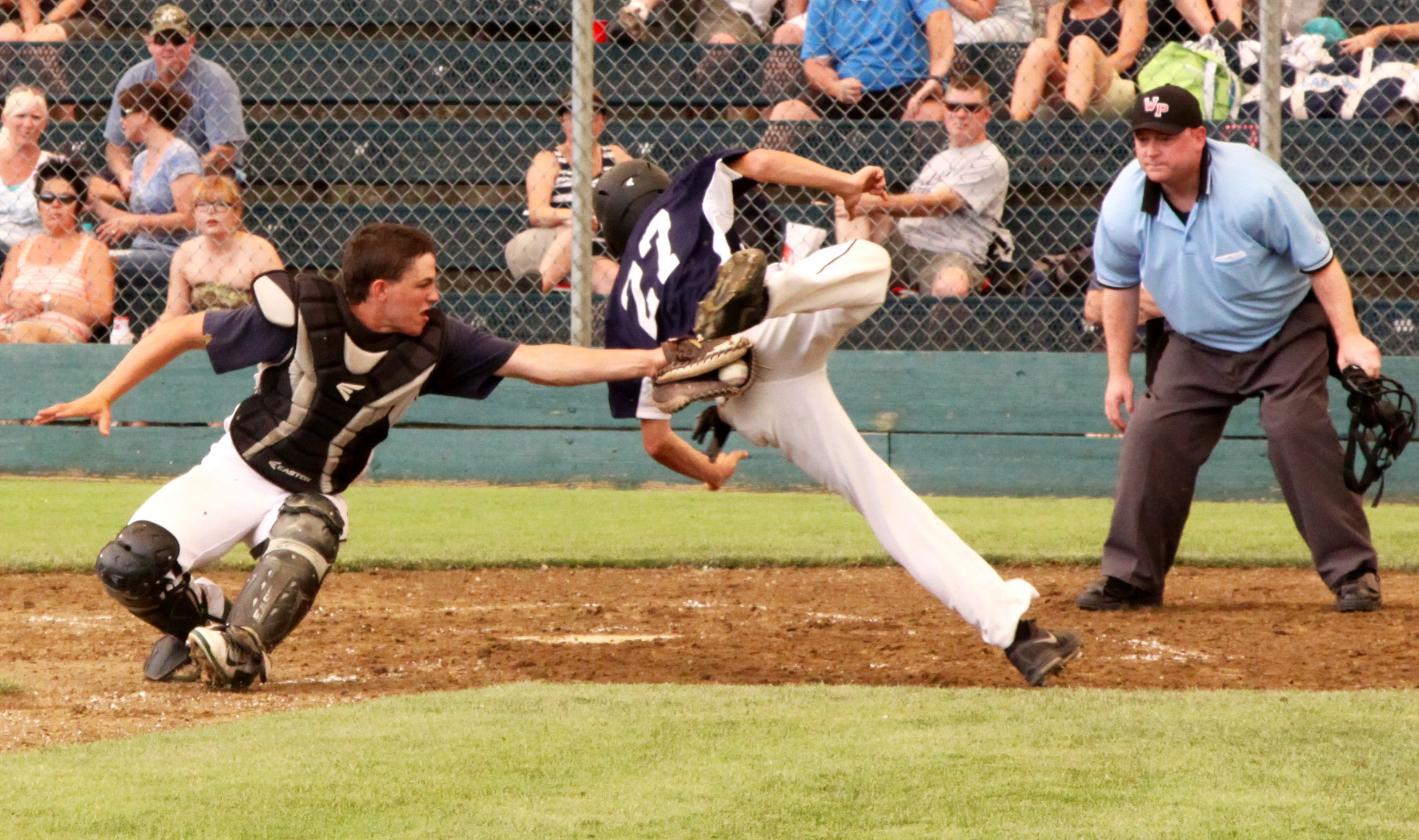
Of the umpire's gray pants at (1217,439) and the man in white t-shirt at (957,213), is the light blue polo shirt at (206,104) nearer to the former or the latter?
the man in white t-shirt at (957,213)

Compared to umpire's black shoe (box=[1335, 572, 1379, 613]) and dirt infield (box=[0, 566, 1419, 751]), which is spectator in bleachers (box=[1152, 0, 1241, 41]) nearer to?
dirt infield (box=[0, 566, 1419, 751])

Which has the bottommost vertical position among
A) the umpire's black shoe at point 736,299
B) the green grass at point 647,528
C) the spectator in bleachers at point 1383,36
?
the green grass at point 647,528

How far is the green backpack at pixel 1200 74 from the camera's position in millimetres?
9156

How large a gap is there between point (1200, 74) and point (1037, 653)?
578 cm

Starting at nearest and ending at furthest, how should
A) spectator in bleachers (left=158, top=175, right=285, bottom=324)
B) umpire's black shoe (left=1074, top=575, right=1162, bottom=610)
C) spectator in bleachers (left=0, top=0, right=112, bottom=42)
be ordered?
umpire's black shoe (left=1074, top=575, right=1162, bottom=610) → spectator in bleachers (left=158, top=175, right=285, bottom=324) → spectator in bleachers (left=0, top=0, right=112, bottom=42)

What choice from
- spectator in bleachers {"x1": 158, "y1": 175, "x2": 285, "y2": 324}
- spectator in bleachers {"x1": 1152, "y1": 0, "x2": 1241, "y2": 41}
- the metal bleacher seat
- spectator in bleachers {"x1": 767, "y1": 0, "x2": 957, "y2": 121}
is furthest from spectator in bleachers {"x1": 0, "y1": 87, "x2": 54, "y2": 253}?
spectator in bleachers {"x1": 1152, "y1": 0, "x2": 1241, "y2": 41}

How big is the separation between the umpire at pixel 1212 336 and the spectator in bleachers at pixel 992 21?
13.8 ft

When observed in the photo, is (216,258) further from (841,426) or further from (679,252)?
(841,426)

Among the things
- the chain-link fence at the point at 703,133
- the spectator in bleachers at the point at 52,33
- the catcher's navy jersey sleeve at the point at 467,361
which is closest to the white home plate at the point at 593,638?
the catcher's navy jersey sleeve at the point at 467,361

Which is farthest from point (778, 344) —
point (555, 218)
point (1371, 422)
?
point (555, 218)

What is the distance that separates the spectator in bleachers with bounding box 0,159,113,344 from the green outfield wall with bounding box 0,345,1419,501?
0.18m

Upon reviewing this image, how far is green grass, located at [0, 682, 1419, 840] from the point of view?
294cm

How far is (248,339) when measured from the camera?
4.44 m

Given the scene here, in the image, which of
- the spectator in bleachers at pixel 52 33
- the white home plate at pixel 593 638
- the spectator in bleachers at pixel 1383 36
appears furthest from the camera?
the spectator in bleachers at pixel 52 33
